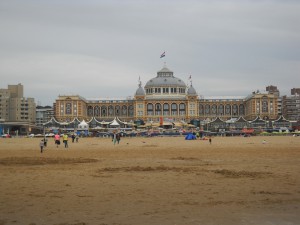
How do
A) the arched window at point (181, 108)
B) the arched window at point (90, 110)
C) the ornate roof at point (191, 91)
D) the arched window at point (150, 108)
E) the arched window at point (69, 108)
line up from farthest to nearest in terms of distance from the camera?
the arched window at point (90, 110) → the arched window at point (150, 108) → the arched window at point (181, 108) → the ornate roof at point (191, 91) → the arched window at point (69, 108)

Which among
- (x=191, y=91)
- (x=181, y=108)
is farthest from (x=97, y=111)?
(x=191, y=91)

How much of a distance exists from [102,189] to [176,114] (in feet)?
561

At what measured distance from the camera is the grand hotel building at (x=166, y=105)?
178875 mm

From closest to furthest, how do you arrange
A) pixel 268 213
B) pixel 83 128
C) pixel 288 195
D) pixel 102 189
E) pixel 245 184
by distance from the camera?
pixel 268 213
pixel 288 195
pixel 102 189
pixel 245 184
pixel 83 128

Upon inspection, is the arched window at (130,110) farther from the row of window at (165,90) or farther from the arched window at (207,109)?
the arched window at (207,109)

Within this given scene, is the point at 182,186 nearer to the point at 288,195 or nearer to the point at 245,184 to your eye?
the point at 245,184

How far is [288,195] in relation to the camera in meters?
15.5

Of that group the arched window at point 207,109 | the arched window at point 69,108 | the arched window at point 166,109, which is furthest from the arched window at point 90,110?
the arched window at point 207,109

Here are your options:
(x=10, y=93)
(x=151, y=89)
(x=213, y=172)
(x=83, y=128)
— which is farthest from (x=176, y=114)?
(x=213, y=172)

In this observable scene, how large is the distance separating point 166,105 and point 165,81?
1156 cm

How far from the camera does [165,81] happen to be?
193000mm

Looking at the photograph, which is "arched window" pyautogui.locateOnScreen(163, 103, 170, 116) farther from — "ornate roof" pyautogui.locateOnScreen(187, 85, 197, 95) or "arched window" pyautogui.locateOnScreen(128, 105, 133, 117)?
"arched window" pyautogui.locateOnScreen(128, 105, 133, 117)

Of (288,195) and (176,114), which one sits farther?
(176,114)

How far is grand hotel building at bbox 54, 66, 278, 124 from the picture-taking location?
587 feet
